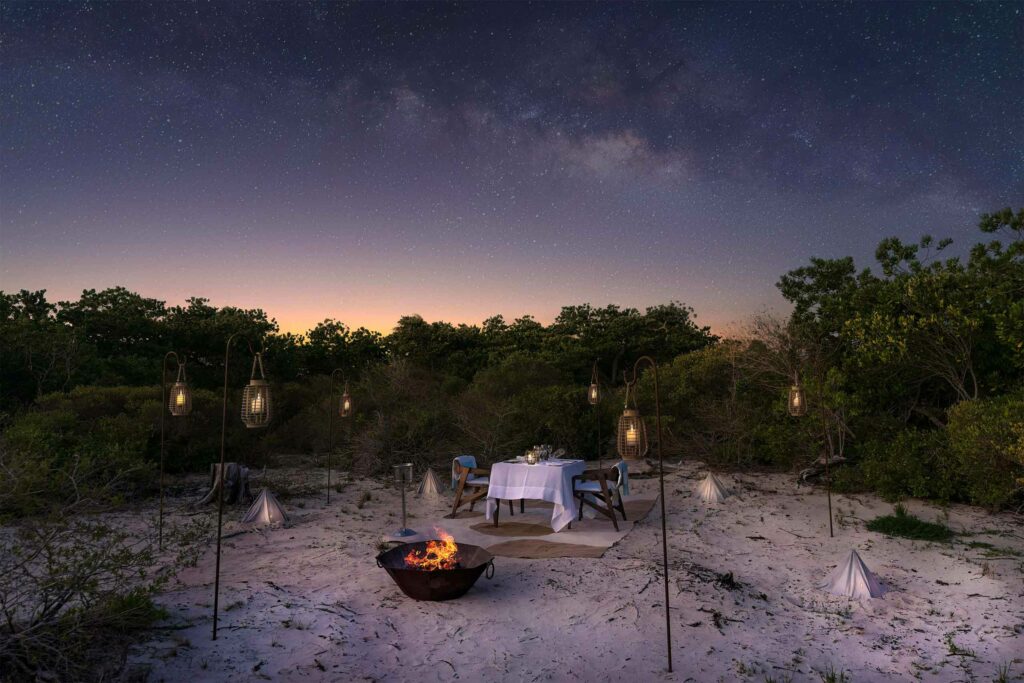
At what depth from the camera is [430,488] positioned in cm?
1162

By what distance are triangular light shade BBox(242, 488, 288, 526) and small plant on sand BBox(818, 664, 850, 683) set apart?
284 inches

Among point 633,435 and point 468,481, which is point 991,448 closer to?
point 633,435

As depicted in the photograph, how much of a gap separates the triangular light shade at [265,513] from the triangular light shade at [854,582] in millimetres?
7281

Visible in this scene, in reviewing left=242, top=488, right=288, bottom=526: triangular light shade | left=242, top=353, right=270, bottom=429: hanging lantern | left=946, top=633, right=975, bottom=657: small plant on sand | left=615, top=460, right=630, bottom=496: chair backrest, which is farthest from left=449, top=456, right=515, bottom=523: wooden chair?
left=946, top=633, right=975, bottom=657: small plant on sand

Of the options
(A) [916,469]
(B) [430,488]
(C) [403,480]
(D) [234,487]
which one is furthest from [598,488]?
(D) [234,487]

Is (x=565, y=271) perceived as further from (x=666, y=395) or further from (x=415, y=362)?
(x=415, y=362)

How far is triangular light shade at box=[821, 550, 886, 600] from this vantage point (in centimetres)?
632

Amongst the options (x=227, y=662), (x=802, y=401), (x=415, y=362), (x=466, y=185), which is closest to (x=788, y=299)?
(x=802, y=401)

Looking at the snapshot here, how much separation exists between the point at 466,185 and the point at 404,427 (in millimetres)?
5926

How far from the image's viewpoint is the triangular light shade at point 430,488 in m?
11.5

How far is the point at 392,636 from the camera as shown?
538 centimetres

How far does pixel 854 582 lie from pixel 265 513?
7732 millimetres

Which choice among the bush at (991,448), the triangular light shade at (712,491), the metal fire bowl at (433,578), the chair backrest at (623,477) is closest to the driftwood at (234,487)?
the metal fire bowl at (433,578)

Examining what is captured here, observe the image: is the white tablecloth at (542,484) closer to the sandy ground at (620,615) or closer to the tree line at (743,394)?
the sandy ground at (620,615)
